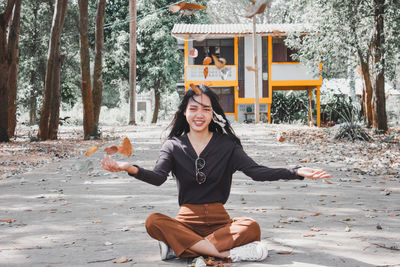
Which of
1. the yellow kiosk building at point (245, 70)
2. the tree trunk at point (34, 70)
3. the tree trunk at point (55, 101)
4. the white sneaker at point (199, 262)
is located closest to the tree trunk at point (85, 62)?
the tree trunk at point (55, 101)

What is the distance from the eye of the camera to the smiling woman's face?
356 centimetres

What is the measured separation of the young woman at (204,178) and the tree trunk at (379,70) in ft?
37.3

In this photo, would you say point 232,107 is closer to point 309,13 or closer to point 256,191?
point 309,13

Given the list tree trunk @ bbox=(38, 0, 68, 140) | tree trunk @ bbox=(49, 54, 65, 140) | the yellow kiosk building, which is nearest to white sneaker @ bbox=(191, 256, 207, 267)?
tree trunk @ bbox=(38, 0, 68, 140)

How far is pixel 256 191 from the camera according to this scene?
6430 mm

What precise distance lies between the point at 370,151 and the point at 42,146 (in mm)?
8448

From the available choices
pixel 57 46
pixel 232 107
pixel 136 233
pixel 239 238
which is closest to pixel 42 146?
pixel 57 46

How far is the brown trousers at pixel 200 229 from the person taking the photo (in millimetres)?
3291

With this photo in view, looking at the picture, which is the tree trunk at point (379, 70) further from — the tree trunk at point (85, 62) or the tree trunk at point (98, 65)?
the tree trunk at point (98, 65)

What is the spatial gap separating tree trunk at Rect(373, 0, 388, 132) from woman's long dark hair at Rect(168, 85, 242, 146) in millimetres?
11240

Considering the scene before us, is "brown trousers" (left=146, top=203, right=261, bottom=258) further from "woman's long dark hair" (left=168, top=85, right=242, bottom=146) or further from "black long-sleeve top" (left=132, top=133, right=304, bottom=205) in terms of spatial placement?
"woman's long dark hair" (left=168, top=85, right=242, bottom=146)

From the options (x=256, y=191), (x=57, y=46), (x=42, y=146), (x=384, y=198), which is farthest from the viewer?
(x=57, y=46)

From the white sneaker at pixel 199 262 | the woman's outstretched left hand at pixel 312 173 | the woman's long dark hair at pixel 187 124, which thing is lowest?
the white sneaker at pixel 199 262

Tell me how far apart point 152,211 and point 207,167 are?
1.89m
